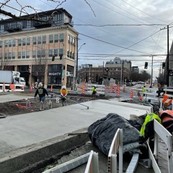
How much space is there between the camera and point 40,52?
6122 cm

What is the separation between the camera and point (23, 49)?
213ft

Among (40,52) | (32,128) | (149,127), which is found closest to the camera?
(149,127)

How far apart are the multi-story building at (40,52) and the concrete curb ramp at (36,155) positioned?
4786 centimetres

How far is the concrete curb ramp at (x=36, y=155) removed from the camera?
4926 mm

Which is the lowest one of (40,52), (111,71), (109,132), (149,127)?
(109,132)

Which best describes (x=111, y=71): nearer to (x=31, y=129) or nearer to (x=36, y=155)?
(x=31, y=129)

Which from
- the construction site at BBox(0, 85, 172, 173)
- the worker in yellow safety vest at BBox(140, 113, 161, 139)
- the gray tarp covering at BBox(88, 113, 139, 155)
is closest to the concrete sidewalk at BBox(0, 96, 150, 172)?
the construction site at BBox(0, 85, 172, 173)

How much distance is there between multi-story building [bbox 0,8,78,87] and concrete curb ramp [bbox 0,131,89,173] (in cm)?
4786

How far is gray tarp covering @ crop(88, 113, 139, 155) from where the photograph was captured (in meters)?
5.89

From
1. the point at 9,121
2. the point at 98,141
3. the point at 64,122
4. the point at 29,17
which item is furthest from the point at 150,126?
the point at 9,121

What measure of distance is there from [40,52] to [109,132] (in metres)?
56.9

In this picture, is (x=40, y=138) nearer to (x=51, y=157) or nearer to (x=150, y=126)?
(x=51, y=157)

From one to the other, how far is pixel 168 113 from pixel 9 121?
22.7 feet

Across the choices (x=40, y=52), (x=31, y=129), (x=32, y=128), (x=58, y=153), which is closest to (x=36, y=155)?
(x=58, y=153)
